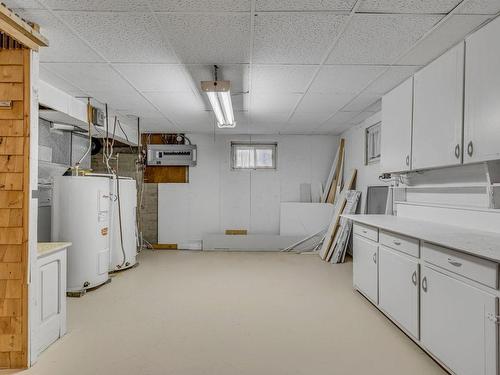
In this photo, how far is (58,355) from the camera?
2484 millimetres

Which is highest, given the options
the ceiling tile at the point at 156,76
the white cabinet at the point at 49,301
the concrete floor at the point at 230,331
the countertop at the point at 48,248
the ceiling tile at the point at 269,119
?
the ceiling tile at the point at 156,76

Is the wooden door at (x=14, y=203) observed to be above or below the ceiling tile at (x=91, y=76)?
below

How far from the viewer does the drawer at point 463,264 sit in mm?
1747

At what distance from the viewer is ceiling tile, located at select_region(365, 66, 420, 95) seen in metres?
3.19

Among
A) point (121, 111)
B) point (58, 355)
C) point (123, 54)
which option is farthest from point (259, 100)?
point (58, 355)

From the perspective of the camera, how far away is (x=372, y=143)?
17.7 feet

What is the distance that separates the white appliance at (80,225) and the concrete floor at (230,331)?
28 centimetres

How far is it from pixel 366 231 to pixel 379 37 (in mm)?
2033

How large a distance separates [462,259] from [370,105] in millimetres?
3098

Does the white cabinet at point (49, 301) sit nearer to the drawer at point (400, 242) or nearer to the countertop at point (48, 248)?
the countertop at point (48, 248)

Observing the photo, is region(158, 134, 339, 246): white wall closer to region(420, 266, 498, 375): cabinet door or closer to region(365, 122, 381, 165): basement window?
region(365, 122, 381, 165): basement window

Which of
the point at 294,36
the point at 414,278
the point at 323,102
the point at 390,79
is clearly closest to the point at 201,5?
the point at 294,36

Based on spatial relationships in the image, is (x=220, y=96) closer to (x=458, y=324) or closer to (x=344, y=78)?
(x=344, y=78)

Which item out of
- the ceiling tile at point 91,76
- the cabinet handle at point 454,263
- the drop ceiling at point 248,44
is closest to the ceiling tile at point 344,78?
the drop ceiling at point 248,44
